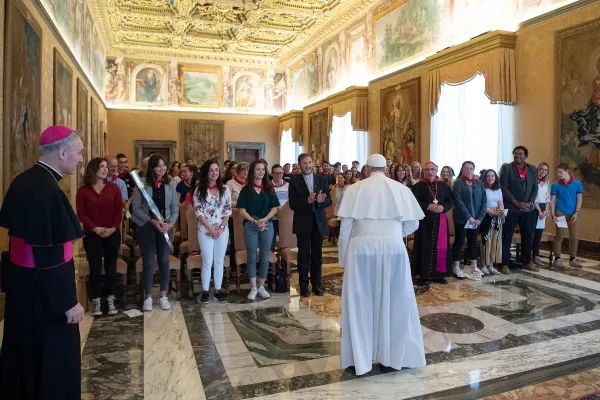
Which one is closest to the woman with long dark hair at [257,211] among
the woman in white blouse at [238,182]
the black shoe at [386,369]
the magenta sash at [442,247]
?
the woman in white blouse at [238,182]

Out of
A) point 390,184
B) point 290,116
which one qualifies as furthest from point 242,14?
point 390,184

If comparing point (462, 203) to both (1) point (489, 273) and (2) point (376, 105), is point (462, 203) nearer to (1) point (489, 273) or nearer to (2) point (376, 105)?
(1) point (489, 273)

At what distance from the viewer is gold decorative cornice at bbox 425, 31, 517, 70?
950cm

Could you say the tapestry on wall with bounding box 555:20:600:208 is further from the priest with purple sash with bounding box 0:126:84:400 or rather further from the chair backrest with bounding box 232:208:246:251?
the priest with purple sash with bounding box 0:126:84:400

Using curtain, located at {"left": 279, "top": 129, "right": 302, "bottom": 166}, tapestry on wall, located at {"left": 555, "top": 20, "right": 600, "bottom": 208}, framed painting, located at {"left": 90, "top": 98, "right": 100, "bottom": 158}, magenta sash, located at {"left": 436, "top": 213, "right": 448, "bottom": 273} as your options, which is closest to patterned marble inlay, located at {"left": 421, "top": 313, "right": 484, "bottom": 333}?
magenta sash, located at {"left": 436, "top": 213, "right": 448, "bottom": 273}

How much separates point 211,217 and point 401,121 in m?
9.23

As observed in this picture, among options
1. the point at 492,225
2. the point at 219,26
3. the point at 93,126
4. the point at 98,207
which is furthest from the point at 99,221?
the point at 219,26

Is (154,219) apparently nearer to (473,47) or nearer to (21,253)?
(21,253)

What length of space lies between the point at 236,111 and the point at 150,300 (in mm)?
→ 18482

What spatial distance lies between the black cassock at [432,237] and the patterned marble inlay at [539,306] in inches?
39.2

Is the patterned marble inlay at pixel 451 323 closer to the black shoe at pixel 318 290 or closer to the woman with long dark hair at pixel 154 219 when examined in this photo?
the black shoe at pixel 318 290

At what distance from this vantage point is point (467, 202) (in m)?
7.09

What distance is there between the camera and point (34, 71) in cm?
677

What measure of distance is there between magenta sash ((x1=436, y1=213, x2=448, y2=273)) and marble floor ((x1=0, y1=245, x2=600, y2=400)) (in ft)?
2.06
